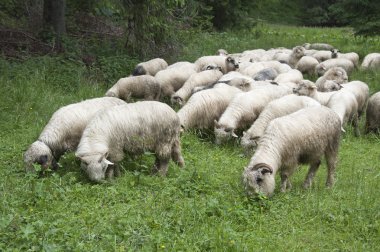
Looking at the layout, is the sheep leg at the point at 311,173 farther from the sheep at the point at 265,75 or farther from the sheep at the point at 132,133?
the sheep at the point at 265,75

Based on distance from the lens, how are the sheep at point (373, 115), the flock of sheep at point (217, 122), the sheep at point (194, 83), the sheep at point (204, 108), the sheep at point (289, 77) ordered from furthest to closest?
1. the sheep at point (289, 77)
2. the sheep at point (194, 83)
3. the sheep at point (373, 115)
4. the sheep at point (204, 108)
5. the flock of sheep at point (217, 122)

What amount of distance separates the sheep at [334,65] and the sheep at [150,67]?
15.4 ft

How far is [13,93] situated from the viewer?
10.5m

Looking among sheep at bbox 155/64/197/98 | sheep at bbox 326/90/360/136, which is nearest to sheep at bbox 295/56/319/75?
sheep at bbox 155/64/197/98

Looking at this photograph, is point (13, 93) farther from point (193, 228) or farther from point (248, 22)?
point (248, 22)

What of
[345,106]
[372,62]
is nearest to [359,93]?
[345,106]

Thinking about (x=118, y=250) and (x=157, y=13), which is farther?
(x=157, y=13)

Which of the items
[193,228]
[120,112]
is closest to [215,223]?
[193,228]

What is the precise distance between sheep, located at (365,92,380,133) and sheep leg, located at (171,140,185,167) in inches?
192

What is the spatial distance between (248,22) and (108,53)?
1337 cm

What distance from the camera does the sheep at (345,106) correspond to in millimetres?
9938

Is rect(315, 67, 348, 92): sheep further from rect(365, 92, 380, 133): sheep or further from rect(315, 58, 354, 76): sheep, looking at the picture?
rect(315, 58, 354, 76): sheep

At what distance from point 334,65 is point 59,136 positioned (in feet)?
33.5

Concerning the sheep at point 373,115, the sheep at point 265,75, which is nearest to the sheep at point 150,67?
the sheep at point 265,75
